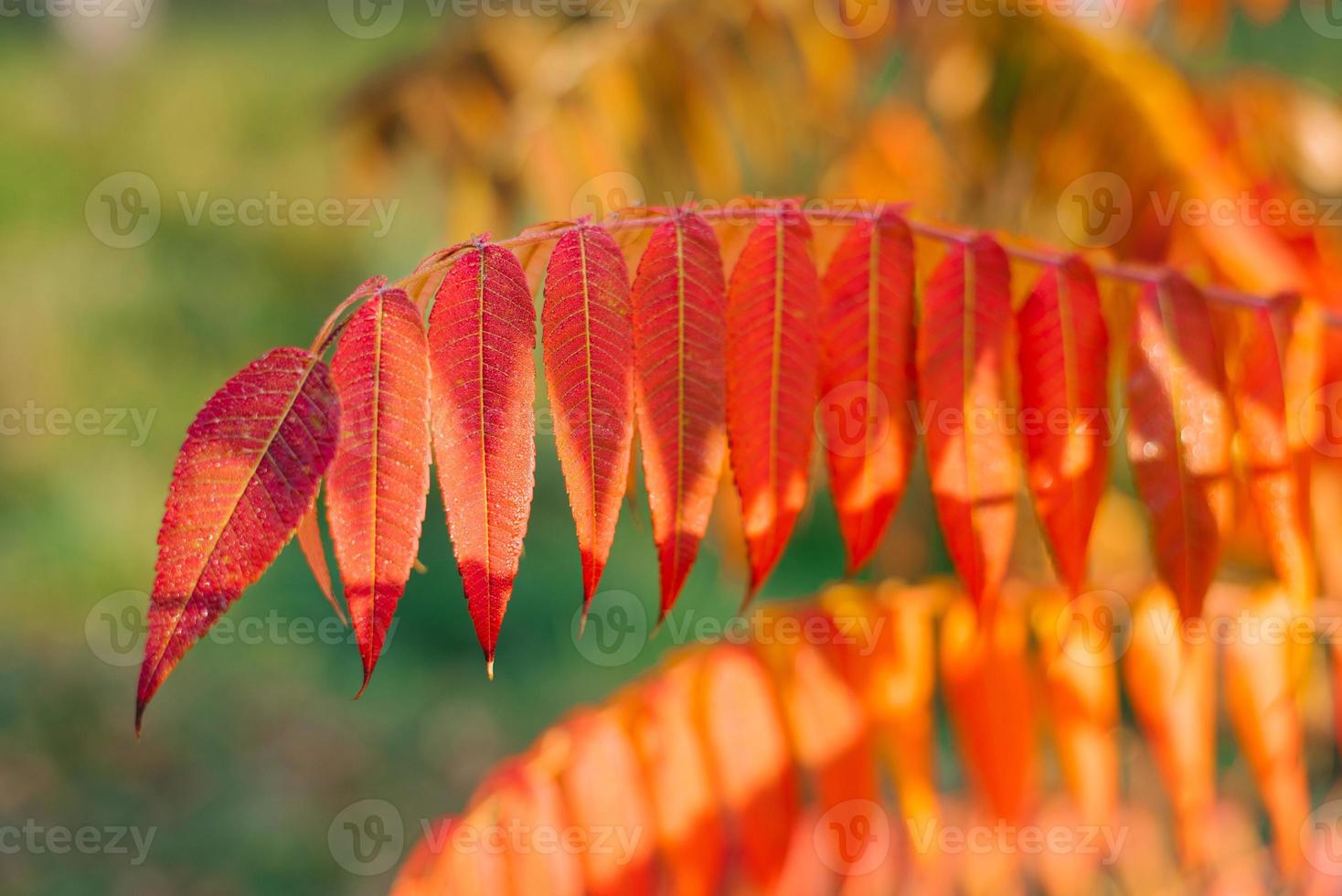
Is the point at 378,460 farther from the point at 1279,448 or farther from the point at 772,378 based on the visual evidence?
the point at 1279,448

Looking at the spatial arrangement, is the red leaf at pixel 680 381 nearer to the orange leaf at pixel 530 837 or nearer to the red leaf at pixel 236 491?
the red leaf at pixel 236 491

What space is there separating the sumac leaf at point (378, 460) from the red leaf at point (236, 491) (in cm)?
3

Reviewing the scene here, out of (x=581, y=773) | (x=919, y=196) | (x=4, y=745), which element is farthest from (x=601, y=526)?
(x=4, y=745)

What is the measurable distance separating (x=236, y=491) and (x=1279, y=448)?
1.01 metres

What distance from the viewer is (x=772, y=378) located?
91 cm

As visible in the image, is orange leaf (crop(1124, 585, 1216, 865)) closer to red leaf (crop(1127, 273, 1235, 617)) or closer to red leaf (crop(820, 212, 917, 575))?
red leaf (crop(1127, 273, 1235, 617))

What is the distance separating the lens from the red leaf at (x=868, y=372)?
3.13ft

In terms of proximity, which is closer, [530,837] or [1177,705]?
[530,837]

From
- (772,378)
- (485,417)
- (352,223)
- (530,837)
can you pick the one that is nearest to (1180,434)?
(772,378)

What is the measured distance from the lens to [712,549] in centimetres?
535

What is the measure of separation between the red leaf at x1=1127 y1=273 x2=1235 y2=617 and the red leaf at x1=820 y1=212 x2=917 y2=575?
0.24 m

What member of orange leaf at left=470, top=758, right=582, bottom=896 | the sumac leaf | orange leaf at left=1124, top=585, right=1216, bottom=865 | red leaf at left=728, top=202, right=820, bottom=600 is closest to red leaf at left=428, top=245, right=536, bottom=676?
the sumac leaf

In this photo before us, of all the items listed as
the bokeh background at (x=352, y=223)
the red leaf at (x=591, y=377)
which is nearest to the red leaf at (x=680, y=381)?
the red leaf at (x=591, y=377)

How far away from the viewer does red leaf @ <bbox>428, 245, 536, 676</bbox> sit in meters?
0.75
